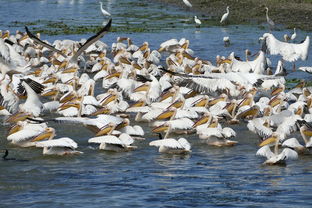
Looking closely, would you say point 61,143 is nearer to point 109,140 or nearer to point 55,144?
point 55,144

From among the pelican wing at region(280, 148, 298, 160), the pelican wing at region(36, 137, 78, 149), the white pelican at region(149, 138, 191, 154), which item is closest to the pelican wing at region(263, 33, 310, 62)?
the white pelican at region(149, 138, 191, 154)

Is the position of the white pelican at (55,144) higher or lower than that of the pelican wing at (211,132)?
lower

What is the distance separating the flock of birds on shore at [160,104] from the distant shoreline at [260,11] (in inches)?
343

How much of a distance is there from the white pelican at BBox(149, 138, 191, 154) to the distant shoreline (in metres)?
13.6

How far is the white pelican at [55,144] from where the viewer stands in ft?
29.0

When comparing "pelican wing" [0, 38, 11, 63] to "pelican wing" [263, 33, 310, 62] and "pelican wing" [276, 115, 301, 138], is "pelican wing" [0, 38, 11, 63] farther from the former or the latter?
"pelican wing" [263, 33, 310, 62]

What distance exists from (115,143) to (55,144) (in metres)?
0.72

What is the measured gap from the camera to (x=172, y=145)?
8.92 meters

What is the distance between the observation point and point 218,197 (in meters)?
7.62

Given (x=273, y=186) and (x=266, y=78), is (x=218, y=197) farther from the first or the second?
(x=266, y=78)

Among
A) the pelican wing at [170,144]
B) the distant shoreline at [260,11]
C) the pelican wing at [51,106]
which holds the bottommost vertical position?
the distant shoreline at [260,11]

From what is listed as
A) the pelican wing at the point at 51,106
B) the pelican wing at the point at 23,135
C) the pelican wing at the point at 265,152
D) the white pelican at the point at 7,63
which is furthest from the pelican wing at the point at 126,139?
the white pelican at the point at 7,63

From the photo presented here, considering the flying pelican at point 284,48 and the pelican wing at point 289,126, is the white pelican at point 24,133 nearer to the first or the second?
the pelican wing at point 289,126

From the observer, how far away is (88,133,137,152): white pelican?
9086 mm
